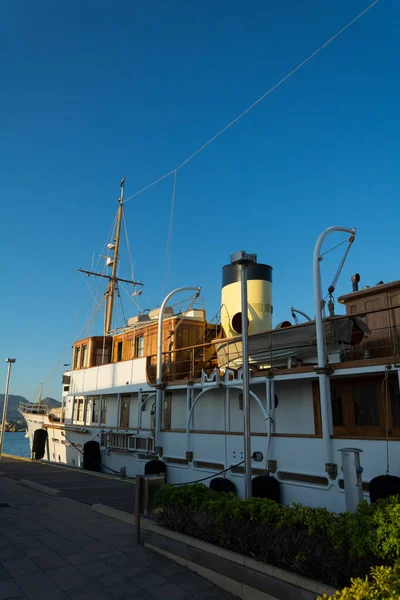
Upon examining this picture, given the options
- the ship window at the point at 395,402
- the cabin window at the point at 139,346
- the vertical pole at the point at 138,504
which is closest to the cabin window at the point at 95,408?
the cabin window at the point at 139,346

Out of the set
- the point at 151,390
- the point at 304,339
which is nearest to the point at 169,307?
the point at 151,390

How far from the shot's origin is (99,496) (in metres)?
11.6

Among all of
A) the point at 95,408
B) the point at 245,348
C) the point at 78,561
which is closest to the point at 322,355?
the point at 245,348

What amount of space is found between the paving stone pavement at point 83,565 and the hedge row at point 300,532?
587mm

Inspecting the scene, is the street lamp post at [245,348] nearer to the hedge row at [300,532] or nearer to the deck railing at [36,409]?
the hedge row at [300,532]

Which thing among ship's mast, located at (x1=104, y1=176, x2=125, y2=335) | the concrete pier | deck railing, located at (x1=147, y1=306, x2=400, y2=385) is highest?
ship's mast, located at (x1=104, y1=176, x2=125, y2=335)

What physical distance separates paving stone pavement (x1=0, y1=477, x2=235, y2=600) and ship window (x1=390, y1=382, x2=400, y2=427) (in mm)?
6011

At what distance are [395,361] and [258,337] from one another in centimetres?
407

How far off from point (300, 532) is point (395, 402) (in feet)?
18.7

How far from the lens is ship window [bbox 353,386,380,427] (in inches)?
395

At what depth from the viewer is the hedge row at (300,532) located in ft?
14.3

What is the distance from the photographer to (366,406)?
10203 millimetres

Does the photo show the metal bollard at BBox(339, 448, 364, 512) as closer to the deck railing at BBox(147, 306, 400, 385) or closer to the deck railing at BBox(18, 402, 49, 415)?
the deck railing at BBox(147, 306, 400, 385)

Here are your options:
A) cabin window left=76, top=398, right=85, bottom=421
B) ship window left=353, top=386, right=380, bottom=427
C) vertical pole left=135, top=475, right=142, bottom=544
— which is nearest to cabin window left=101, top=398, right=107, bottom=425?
cabin window left=76, top=398, right=85, bottom=421
